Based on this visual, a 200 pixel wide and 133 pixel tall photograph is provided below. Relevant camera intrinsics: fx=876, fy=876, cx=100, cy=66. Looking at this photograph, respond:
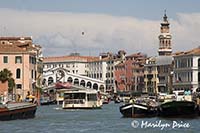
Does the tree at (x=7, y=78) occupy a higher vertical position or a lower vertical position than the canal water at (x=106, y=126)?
higher

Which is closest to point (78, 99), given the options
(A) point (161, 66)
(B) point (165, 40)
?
(A) point (161, 66)

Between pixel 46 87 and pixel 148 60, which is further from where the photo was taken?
pixel 148 60

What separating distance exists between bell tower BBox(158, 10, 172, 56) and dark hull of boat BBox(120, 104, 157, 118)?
8183cm

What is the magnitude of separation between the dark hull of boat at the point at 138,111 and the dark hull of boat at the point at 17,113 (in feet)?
14.9

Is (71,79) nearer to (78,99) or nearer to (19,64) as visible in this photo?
(19,64)

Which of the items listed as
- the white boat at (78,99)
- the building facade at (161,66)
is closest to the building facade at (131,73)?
the building facade at (161,66)

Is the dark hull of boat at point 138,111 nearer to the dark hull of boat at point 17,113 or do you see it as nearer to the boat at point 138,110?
the boat at point 138,110

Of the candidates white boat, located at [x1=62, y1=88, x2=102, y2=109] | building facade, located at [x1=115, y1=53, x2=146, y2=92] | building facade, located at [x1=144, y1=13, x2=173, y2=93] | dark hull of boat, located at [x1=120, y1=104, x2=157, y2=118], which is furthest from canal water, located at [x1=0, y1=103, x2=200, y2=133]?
building facade, located at [x1=115, y1=53, x2=146, y2=92]

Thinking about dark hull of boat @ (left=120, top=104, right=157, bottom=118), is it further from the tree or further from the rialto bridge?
the rialto bridge

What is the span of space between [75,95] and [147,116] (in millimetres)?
16103

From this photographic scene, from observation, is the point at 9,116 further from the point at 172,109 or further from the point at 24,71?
the point at 24,71

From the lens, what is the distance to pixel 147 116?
41688mm

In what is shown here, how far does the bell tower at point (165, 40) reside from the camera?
406ft

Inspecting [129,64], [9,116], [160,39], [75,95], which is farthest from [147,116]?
[129,64]
